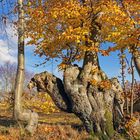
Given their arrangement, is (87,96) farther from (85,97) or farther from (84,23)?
(84,23)

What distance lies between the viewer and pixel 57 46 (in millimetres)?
16484

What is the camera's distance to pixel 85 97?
14977 mm

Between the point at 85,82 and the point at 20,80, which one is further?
the point at 20,80

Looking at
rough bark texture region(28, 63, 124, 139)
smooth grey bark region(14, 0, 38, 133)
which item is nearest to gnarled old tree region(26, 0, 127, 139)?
rough bark texture region(28, 63, 124, 139)

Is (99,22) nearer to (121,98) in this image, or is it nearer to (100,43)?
(100,43)

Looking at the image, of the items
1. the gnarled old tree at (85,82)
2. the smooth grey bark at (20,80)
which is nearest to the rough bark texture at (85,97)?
the gnarled old tree at (85,82)

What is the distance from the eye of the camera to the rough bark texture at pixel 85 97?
49.1ft

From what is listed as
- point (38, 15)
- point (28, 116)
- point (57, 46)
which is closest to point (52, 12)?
point (38, 15)

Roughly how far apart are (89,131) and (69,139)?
1.50 m

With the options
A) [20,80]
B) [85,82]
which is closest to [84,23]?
[85,82]

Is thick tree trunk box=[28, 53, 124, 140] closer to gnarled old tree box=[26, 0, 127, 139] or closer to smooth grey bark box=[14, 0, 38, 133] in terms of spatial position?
gnarled old tree box=[26, 0, 127, 139]

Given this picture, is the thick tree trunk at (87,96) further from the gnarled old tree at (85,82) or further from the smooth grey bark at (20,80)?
the smooth grey bark at (20,80)

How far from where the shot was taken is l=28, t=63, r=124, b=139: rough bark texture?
49.1ft

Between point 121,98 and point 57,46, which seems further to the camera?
point 57,46
